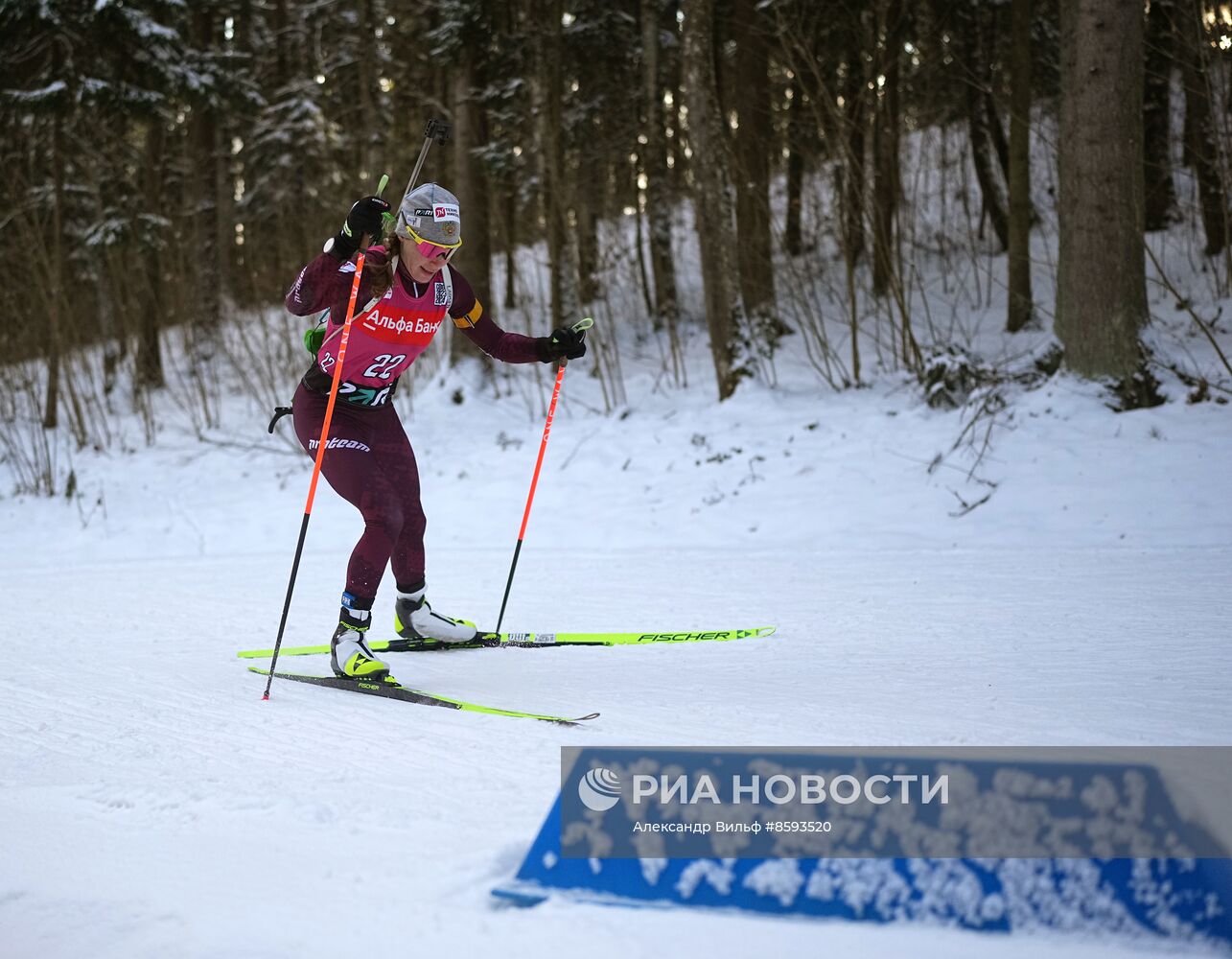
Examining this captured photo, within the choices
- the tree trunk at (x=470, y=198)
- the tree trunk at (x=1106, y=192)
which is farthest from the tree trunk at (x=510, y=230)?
the tree trunk at (x=1106, y=192)

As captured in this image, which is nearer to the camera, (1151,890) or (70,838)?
(1151,890)

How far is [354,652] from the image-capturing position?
4227mm

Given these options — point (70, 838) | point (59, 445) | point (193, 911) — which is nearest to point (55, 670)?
point (70, 838)

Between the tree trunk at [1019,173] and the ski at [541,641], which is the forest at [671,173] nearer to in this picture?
the tree trunk at [1019,173]

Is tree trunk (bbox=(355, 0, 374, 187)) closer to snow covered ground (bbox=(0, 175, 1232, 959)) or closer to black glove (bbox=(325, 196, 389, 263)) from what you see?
snow covered ground (bbox=(0, 175, 1232, 959))

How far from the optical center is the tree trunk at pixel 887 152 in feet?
30.2

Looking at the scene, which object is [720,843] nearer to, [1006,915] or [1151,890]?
[1006,915]

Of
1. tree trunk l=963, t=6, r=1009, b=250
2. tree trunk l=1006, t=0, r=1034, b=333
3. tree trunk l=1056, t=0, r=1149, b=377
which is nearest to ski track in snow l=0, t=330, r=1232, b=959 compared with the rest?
tree trunk l=1056, t=0, r=1149, b=377

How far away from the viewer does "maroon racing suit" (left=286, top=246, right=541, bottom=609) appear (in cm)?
427

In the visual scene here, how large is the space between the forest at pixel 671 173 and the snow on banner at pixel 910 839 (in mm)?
5798

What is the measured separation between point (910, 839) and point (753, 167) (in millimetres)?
10557

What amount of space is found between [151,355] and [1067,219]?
12.4 metres

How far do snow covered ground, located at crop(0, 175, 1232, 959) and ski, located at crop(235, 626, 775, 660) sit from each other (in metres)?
0.08

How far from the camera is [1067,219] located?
307 inches
